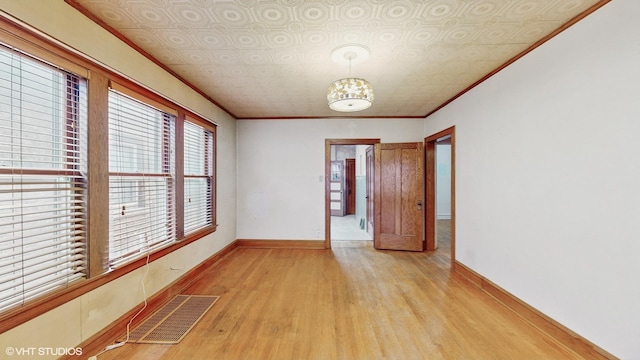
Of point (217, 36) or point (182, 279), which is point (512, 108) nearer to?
point (217, 36)

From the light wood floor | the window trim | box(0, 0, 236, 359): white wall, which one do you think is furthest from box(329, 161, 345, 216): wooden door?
the window trim

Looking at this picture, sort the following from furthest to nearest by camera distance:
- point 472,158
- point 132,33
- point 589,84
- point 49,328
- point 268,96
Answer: point 268,96
point 472,158
point 132,33
point 589,84
point 49,328

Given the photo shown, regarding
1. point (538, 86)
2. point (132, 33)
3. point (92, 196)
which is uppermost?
point (132, 33)

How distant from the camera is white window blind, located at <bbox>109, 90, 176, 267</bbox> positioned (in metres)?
2.06

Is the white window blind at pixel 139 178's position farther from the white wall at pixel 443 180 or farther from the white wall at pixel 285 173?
the white wall at pixel 443 180

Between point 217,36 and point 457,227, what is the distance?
12.3 feet

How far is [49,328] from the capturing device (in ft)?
4.98

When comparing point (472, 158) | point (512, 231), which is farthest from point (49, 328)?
point (472, 158)

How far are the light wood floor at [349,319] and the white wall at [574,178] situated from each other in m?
0.43

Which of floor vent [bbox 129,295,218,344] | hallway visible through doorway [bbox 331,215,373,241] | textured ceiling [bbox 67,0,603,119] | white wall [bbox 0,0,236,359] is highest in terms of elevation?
textured ceiling [bbox 67,0,603,119]

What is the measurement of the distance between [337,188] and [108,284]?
281 inches

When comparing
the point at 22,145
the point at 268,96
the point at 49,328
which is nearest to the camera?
the point at 22,145

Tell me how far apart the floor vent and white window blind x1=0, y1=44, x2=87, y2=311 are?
0.72 meters

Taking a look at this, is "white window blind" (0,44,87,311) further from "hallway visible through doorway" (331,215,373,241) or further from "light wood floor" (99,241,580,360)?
"hallway visible through doorway" (331,215,373,241)
